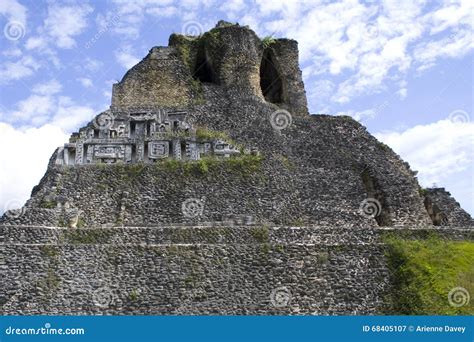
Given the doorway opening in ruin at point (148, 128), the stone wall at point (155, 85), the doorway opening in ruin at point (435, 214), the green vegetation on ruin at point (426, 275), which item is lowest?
the green vegetation on ruin at point (426, 275)

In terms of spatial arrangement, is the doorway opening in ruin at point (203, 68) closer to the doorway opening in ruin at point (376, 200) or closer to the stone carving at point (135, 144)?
the stone carving at point (135, 144)

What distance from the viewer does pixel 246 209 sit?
18391 millimetres

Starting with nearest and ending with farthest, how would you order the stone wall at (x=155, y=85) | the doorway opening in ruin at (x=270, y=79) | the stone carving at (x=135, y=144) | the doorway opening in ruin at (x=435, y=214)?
the stone carving at (x=135, y=144) → the doorway opening in ruin at (x=435, y=214) → the stone wall at (x=155, y=85) → the doorway opening in ruin at (x=270, y=79)

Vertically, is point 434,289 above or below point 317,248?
below

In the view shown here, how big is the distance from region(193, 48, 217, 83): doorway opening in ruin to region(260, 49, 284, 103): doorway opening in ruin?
289 cm

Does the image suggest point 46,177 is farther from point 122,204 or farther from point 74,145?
point 122,204

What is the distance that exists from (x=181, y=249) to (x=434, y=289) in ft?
20.1

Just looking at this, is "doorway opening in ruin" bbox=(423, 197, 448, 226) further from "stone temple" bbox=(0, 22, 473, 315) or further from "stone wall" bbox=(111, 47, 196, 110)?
"stone wall" bbox=(111, 47, 196, 110)

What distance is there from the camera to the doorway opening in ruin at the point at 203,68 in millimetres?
26547

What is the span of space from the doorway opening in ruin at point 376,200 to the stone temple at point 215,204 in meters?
0.05

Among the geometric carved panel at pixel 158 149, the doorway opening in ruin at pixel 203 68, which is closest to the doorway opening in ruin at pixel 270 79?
the doorway opening in ruin at pixel 203 68

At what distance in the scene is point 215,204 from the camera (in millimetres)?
18297

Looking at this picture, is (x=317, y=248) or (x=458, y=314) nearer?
(x=458, y=314)

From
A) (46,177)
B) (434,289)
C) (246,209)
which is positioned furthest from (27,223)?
(434,289)
